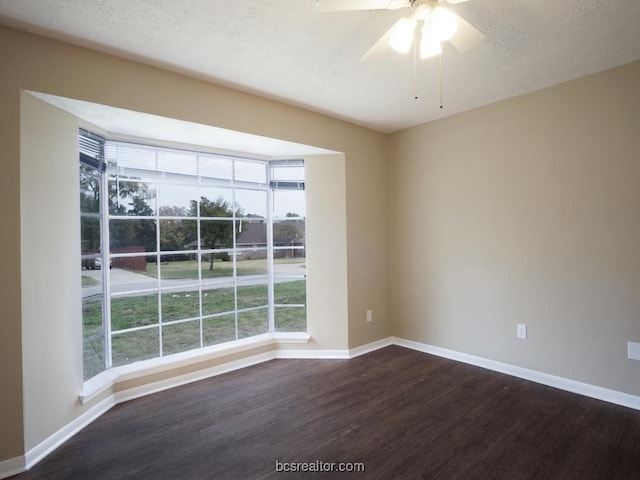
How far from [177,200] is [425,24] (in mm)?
2526

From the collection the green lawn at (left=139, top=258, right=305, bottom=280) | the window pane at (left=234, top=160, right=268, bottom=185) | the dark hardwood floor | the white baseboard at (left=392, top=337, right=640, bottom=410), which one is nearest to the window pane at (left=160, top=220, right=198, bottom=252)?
the green lawn at (left=139, top=258, right=305, bottom=280)

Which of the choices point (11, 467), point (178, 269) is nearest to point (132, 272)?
point (178, 269)

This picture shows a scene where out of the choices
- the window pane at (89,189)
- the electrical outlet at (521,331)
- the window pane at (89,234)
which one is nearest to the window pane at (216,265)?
the window pane at (89,234)

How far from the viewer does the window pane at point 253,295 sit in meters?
3.52

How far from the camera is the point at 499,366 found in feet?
10.0

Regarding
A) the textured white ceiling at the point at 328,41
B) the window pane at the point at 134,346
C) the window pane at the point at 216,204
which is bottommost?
the window pane at the point at 134,346

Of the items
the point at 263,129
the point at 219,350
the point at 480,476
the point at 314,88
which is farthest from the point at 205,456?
the point at 314,88

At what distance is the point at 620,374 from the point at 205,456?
303 cm

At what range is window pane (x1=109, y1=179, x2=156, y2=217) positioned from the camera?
2789mm

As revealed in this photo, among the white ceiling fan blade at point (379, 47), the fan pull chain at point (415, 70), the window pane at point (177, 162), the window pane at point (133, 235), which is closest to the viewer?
the white ceiling fan blade at point (379, 47)

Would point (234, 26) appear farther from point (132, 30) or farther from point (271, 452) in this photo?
point (271, 452)

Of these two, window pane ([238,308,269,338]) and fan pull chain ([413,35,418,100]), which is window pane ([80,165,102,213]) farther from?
fan pull chain ([413,35,418,100])

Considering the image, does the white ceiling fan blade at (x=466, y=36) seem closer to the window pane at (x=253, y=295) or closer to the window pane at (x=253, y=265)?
the window pane at (x=253, y=265)

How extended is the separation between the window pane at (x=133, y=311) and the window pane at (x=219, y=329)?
1.62 feet
